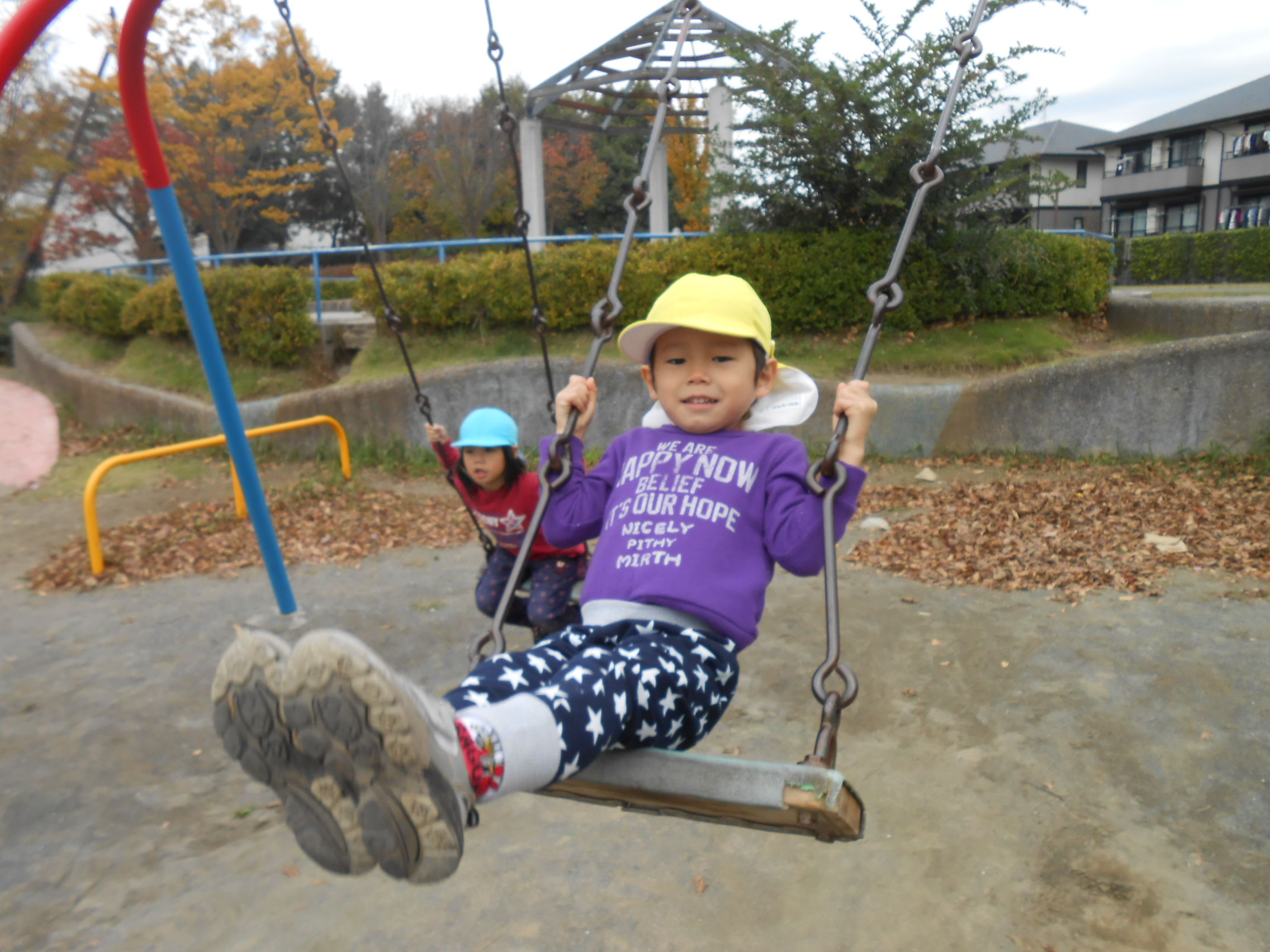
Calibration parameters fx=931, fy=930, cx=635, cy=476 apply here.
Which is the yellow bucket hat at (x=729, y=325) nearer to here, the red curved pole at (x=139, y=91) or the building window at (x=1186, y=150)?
the red curved pole at (x=139, y=91)

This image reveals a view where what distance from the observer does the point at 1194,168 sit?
2692 centimetres

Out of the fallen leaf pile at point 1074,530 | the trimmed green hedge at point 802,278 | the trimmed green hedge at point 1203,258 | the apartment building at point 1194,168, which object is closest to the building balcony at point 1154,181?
the apartment building at point 1194,168

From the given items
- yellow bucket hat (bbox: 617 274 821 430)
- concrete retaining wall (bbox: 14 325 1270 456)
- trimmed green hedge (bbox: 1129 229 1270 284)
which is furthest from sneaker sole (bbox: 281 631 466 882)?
trimmed green hedge (bbox: 1129 229 1270 284)

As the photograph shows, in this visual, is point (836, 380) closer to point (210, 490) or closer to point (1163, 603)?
point (1163, 603)

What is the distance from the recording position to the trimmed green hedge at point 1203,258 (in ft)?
55.0

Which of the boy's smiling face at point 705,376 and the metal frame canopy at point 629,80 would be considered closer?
the boy's smiling face at point 705,376

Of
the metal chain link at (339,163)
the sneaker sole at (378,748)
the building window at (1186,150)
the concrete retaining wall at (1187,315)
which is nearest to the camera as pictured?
the sneaker sole at (378,748)

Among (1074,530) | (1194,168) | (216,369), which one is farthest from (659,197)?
(1194,168)

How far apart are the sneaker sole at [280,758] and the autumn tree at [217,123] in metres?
11.4

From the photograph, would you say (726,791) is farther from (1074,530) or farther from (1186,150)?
(1186,150)

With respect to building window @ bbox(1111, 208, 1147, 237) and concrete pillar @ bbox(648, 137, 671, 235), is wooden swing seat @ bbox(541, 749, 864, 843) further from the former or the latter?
building window @ bbox(1111, 208, 1147, 237)

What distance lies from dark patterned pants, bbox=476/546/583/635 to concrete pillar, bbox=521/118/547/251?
10309 mm

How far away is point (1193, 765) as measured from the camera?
303cm

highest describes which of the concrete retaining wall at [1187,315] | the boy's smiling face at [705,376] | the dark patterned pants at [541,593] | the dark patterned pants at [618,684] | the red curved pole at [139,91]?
the red curved pole at [139,91]
